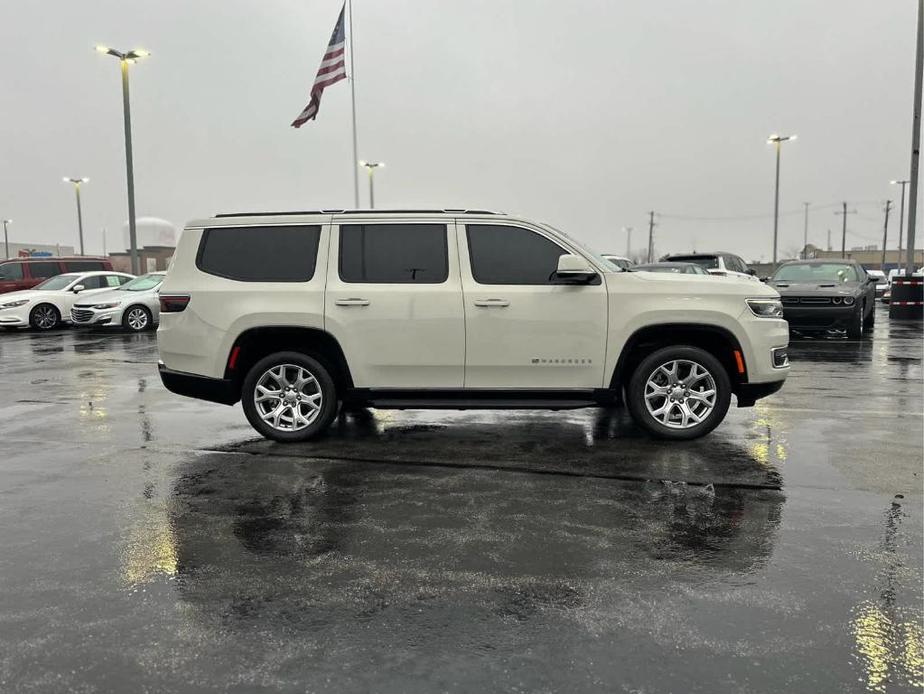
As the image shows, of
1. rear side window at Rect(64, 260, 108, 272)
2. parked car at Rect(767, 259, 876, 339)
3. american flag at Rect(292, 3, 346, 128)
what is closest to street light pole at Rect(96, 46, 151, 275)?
rear side window at Rect(64, 260, 108, 272)

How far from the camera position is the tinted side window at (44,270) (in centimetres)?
2456

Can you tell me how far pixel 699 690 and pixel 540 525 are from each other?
72.3 inches

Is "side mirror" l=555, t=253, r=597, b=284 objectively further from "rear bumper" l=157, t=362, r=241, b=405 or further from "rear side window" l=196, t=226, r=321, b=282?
"rear bumper" l=157, t=362, r=241, b=405

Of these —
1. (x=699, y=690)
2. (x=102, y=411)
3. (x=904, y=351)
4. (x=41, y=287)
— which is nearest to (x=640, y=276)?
(x=699, y=690)

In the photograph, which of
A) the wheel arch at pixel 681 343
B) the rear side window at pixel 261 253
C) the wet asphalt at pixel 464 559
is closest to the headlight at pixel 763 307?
the wheel arch at pixel 681 343

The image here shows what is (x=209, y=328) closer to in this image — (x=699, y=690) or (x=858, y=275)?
(x=699, y=690)

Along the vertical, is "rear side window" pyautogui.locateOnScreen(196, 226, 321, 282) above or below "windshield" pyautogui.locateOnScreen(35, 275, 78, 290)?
above

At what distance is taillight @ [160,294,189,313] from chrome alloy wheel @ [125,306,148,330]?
1393 centimetres

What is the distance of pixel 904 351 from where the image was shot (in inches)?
528

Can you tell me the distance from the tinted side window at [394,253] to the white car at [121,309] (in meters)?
14.4

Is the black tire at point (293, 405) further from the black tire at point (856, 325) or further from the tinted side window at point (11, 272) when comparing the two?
the tinted side window at point (11, 272)

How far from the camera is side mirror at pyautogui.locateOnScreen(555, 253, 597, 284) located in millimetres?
6215

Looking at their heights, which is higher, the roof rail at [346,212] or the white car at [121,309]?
the roof rail at [346,212]

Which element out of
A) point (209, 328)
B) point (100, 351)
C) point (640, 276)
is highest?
point (640, 276)
